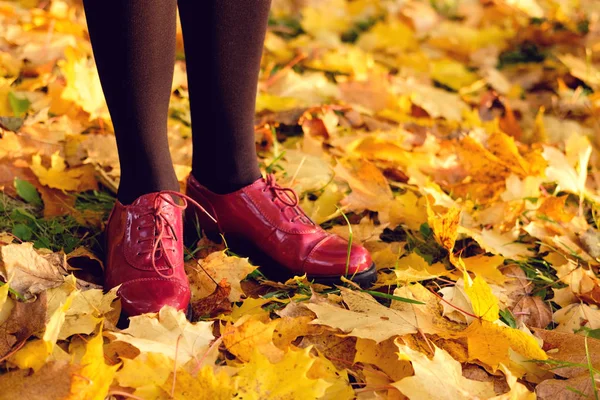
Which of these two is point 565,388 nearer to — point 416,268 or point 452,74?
point 416,268

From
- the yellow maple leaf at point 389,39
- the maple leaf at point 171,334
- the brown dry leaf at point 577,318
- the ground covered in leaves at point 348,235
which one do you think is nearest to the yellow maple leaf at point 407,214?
the ground covered in leaves at point 348,235

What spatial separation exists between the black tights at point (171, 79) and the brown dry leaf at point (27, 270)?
7.5 inches

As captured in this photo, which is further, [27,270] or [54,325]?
[27,270]

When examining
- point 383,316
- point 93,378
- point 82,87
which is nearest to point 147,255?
point 93,378

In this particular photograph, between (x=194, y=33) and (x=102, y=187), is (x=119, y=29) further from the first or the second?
(x=102, y=187)

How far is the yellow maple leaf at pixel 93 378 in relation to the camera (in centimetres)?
74

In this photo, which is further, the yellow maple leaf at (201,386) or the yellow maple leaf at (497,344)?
the yellow maple leaf at (497,344)

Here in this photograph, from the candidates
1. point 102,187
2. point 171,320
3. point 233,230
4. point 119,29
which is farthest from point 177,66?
point 171,320

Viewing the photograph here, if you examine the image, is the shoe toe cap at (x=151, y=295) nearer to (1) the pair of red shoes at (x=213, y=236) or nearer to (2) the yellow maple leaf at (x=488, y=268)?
(1) the pair of red shoes at (x=213, y=236)

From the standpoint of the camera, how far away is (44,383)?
0.76 m

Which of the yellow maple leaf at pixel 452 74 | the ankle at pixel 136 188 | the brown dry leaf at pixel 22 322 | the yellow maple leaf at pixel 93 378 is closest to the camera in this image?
the yellow maple leaf at pixel 93 378

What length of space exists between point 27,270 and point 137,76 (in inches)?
13.7

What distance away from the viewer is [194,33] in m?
1.02

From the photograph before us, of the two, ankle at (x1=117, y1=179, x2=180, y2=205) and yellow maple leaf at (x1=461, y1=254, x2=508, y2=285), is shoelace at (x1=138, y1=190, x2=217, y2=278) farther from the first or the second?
yellow maple leaf at (x1=461, y1=254, x2=508, y2=285)
